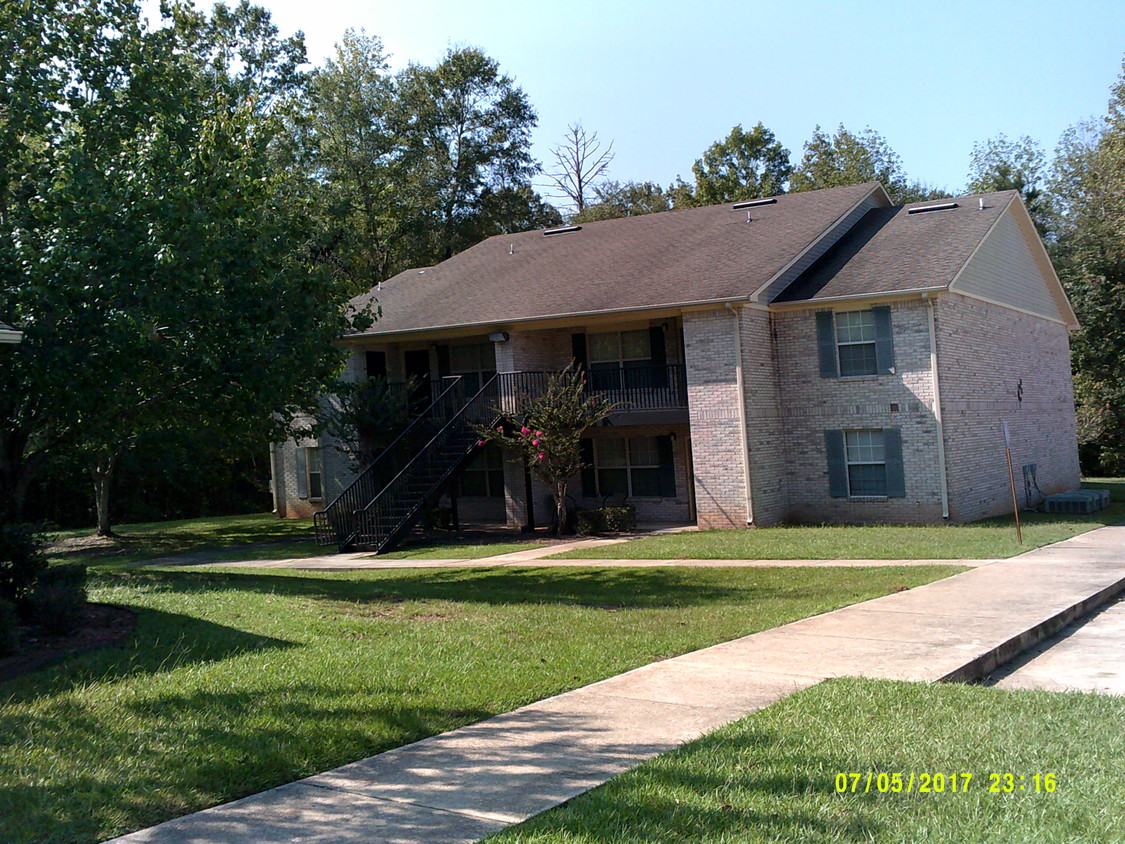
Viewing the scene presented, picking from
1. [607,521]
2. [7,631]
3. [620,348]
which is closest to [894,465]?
[607,521]

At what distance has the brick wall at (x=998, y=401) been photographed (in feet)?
70.9

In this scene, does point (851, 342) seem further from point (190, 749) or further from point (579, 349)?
point (190, 749)

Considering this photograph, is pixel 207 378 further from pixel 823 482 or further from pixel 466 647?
pixel 823 482

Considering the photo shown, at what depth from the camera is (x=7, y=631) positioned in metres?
8.62

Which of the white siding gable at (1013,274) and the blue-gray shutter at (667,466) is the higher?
the white siding gable at (1013,274)

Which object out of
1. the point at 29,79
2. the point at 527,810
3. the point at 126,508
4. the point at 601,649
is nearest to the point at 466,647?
the point at 601,649

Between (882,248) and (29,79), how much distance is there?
17482 mm

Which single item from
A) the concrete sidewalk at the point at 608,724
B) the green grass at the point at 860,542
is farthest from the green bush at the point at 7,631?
the green grass at the point at 860,542

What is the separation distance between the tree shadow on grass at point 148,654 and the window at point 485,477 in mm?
16713

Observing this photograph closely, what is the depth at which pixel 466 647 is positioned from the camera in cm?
934

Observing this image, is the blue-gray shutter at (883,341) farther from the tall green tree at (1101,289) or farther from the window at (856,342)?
the tall green tree at (1101,289)

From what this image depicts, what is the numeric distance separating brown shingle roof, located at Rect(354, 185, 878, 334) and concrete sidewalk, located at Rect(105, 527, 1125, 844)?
1149cm

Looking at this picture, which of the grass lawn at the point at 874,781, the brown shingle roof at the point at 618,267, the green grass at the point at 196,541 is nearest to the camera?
the grass lawn at the point at 874,781

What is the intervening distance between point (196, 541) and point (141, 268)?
15.7 meters
